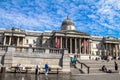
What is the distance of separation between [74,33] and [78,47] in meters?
6.52

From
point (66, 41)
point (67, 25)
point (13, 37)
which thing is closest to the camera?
point (13, 37)

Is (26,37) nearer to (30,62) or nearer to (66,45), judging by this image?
(66,45)

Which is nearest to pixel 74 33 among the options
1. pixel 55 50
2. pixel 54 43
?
pixel 54 43

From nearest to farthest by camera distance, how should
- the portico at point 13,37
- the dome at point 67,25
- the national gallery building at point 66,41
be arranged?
1. the portico at point 13,37
2. the national gallery building at point 66,41
3. the dome at point 67,25

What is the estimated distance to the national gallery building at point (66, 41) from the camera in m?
74.9

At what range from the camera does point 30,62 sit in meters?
24.9

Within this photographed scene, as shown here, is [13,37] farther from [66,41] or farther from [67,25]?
[67,25]

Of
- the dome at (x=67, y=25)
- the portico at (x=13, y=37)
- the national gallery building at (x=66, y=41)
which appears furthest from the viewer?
the dome at (x=67, y=25)

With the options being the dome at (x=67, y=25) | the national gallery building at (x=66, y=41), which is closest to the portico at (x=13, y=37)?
the national gallery building at (x=66, y=41)

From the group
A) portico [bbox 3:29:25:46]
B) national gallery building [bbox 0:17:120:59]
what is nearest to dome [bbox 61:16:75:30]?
national gallery building [bbox 0:17:120:59]

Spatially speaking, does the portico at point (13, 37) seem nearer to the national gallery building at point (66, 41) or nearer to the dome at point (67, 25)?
the national gallery building at point (66, 41)

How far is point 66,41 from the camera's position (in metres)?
76.9

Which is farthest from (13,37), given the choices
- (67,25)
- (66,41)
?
(67,25)

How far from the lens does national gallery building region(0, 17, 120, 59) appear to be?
246ft
